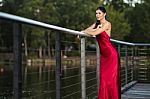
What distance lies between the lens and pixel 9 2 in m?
48.7

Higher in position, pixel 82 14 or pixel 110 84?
pixel 82 14

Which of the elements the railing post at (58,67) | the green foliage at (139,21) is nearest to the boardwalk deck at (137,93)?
the railing post at (58,67)

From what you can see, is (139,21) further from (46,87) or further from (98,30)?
(98,30)

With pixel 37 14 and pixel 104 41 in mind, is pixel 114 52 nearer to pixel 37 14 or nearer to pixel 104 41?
pixel 104 41

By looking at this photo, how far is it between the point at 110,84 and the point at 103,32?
613 mm

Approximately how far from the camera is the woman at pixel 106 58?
468cm

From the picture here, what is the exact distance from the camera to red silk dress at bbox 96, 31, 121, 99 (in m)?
4.71

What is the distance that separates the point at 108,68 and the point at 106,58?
12 cm

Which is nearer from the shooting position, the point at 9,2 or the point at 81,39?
the point at 81,39

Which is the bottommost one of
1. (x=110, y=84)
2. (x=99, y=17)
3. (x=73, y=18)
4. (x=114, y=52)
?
(x=110, y=84)

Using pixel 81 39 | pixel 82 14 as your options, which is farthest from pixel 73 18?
pixel 81 39

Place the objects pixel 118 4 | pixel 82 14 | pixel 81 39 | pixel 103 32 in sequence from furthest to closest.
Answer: pixel 118 4
pixel 82 14
pixel 81 39
pixel 103 32

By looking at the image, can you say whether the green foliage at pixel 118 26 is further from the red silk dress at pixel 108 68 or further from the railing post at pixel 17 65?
the railing post at pixel 17 65

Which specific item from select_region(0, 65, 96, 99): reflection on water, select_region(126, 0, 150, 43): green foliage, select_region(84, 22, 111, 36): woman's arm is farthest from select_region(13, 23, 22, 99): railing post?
select_region(126, 0, 150, 43): green foliage
